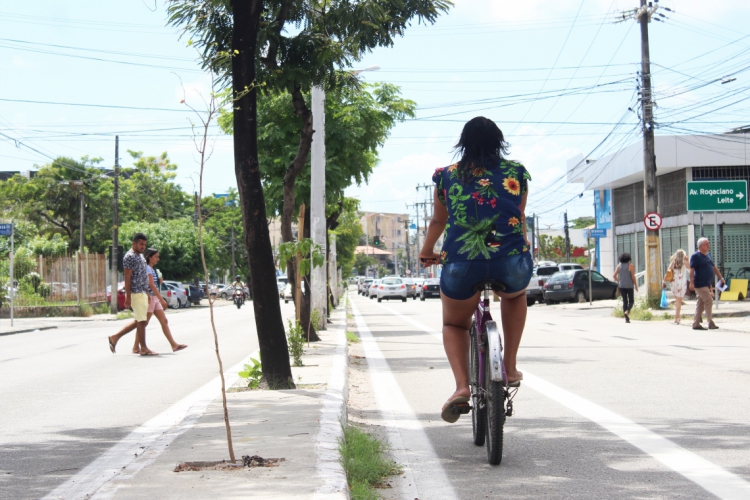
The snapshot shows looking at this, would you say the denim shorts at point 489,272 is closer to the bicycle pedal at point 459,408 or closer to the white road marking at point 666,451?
the bicycle pedal at point 459,408

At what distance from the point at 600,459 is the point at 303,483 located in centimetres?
206

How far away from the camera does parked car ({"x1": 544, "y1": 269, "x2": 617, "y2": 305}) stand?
3759 centimetres

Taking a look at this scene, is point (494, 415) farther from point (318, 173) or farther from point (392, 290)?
point (392, 290)

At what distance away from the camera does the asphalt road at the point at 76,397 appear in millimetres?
5809

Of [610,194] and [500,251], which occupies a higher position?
[610,194]

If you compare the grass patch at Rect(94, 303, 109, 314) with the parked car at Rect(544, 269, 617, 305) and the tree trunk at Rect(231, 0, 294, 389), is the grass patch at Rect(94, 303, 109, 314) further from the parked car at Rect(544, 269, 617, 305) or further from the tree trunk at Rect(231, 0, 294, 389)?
the tree trunk at Rect(231, 0, 294, 389)

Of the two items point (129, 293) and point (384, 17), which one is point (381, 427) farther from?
point (129, 293)

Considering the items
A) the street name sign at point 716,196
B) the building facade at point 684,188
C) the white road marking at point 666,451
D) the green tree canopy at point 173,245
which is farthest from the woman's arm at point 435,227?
the green tree canopy at point 173,245

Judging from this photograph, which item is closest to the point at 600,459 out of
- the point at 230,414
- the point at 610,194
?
the point at 230,414

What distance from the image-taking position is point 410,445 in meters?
6.23

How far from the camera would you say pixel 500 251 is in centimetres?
527

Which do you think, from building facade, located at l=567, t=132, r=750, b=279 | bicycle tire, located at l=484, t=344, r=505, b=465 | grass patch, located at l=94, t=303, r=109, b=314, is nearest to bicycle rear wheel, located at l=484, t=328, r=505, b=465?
bicycle tire, located at l=484, t=344, r=505, b=465

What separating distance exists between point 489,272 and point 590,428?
206 cm

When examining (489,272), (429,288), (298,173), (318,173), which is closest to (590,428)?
(489,272)
